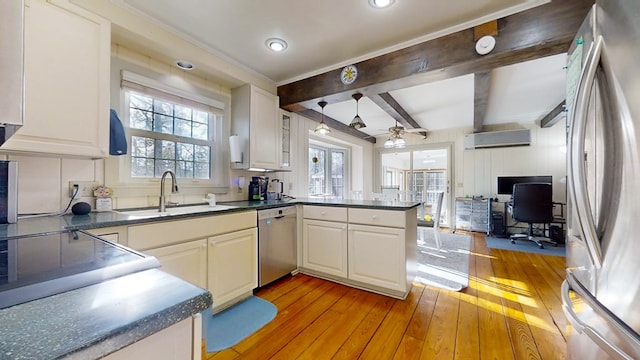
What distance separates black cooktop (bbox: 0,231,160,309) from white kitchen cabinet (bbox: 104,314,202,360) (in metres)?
0.27

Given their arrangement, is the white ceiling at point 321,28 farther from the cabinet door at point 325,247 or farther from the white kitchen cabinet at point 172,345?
the white kitchen cabinet at point 172,345

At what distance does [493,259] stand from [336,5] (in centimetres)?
368

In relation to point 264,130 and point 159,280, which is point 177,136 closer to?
point 264,130

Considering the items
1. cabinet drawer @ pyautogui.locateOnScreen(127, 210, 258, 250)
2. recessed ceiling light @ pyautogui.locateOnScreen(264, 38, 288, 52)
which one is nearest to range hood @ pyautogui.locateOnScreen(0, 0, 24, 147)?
cabinet drawer @ pyautogui.locateOnScreen(127, 210, 258, 250)

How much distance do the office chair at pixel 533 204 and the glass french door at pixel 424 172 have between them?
59.7 inches

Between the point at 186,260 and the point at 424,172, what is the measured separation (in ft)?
18.9

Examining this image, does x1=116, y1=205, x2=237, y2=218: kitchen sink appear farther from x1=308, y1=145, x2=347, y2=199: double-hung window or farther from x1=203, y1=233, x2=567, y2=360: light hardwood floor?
x1=308, y1=145, x2=347, y2=199: double-hung window

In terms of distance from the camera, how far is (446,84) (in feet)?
10.6

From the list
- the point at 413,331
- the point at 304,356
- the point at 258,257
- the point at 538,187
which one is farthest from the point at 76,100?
the point at 538,187

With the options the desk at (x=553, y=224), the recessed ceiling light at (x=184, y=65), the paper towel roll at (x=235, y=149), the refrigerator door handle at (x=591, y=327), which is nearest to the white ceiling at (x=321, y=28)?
the recessed ceiling light at (x=184, y=65)

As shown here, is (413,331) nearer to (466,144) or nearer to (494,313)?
(494,313)

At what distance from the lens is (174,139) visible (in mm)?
2420

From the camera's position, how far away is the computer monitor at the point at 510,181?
4.80 metres

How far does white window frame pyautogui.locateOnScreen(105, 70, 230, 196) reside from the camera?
2.02 metres
